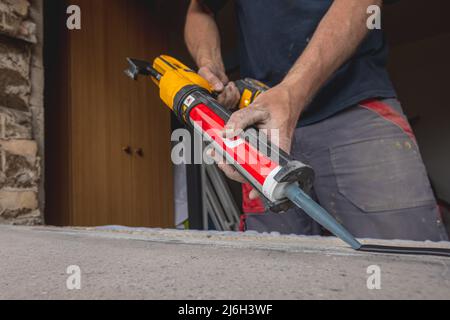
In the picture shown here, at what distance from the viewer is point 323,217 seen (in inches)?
17.3

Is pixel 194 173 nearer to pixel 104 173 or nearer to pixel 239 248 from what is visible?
pixel 104 173

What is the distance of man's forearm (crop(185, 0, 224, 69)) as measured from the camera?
3.27 ft

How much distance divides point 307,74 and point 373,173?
0.29 meters

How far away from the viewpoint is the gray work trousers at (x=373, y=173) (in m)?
0.72

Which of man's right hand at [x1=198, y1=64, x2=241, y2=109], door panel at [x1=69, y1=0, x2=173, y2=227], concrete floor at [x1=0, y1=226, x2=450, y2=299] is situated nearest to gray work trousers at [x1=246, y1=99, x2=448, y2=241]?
man's right hand at [x1=198, y1=64, x2=241, y2=109]

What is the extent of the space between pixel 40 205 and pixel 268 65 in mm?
880

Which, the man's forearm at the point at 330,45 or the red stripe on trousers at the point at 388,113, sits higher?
the man's forearm at the point at 330,45

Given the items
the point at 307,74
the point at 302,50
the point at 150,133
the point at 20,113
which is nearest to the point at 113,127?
the point at 150,133

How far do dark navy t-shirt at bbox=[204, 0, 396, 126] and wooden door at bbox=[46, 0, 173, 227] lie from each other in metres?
0.90

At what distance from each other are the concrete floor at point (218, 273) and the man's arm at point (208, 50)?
1.40ft

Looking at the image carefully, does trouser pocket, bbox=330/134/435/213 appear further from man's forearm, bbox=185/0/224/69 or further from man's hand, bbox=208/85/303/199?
man's forearm, bbox=185/0/224/69

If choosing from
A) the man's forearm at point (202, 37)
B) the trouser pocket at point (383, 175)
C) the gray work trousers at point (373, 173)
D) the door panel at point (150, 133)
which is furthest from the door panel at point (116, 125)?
the trouser pocket at point (383, 175)

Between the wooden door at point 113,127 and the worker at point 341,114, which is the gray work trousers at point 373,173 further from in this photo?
the wooden door at point 113,127

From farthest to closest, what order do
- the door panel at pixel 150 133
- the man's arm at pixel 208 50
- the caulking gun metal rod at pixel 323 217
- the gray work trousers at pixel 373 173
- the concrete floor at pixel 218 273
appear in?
the door panel at pixel 150 133, the man's arm at pixel 208 50, the gray work trousers at pixel 373 173, the caulking gun metal rod at pixel 323 217, the concrete floor at pixel 218 273
